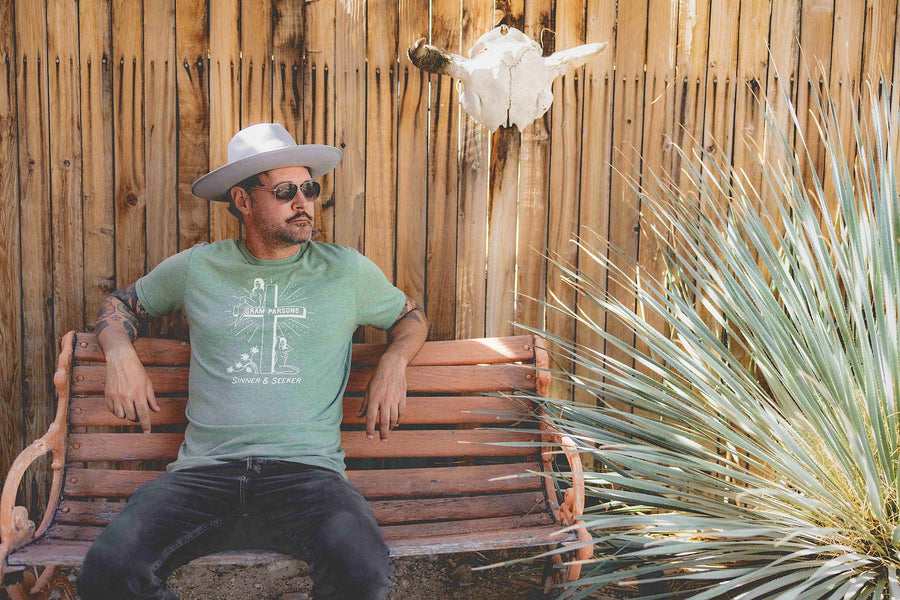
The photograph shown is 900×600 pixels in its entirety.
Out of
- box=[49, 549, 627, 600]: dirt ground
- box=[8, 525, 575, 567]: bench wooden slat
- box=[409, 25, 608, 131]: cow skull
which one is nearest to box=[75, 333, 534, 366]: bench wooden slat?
box=[8, 525, 575, 567]: bench wooden slat

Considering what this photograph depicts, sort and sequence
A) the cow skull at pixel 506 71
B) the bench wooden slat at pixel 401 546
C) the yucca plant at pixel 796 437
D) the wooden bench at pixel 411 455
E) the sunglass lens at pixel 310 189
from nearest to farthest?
the yucca plant at pixel 796 437 < the bench wooden slat at pixel 401 546 < the wooden bench at pixel 411 455 < the sunglass lens at pixel 310 189 < the cow skull at pixel 506 71

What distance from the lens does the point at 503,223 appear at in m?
3.12

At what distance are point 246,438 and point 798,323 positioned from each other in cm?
184

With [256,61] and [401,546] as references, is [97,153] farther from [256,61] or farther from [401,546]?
[401,546]

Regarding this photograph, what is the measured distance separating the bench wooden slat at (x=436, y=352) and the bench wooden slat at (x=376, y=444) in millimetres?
283

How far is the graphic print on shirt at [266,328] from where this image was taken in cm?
234

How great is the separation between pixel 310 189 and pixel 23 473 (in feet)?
4.49

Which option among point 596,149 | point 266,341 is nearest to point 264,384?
point 266,341

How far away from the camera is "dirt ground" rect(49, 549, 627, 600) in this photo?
270 cm

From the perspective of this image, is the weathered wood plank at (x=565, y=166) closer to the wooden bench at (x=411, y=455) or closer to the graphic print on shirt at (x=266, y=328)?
the wooden bench at (x=411, y=455)

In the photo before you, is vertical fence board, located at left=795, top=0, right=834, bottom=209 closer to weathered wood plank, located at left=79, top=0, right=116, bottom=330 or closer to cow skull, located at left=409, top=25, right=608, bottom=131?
cow skull, located at left=409, top=25, right=608, bottom=131

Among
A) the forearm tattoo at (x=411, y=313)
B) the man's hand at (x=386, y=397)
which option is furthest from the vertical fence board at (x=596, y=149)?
the man's hand at (x=386, y=397)

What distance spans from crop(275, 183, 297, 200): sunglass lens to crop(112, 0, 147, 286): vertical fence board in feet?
2.93

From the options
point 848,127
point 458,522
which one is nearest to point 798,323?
point 458,522
